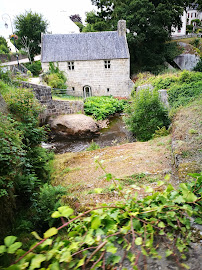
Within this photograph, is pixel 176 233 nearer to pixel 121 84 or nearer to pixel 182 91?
pixel 182 91

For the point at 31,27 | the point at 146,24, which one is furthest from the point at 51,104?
the point at 31,27

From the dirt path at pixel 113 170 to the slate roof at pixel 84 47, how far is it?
16.4 m

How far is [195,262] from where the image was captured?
1.43 m

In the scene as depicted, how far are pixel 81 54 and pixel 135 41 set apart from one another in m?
6.88

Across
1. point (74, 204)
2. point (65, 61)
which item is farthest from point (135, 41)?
point (74, 204)

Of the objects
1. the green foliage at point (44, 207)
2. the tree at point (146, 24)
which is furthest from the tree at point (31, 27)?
the green foliage at point (44, 207)

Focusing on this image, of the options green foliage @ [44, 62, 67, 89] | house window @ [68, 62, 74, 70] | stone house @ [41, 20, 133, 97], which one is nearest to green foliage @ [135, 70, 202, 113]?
stone house @ [41, 20, 133, 97]

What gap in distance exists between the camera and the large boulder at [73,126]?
1478cm

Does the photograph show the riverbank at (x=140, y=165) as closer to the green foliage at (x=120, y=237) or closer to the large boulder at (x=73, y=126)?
the green foliage at (x=120, y=237)

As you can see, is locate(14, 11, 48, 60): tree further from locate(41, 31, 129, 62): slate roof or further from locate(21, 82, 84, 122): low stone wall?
locate(21, 82, 84, 122): low stone wall

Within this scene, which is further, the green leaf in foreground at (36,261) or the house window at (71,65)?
the house window at (71,65)

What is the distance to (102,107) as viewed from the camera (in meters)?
19.3

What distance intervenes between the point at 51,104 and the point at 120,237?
15113mm

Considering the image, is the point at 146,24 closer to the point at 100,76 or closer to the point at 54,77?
the point at 100,76
